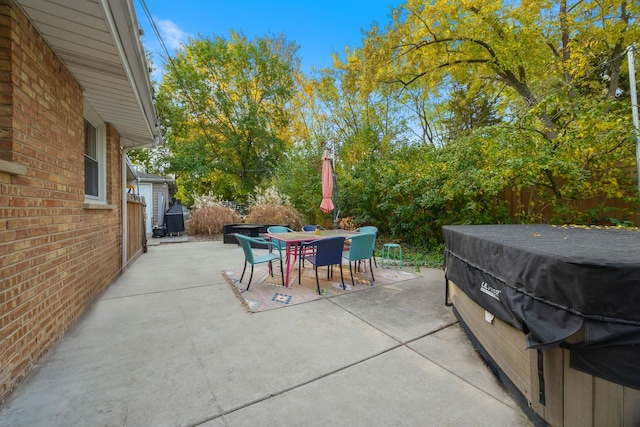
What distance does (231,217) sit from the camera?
11.3m

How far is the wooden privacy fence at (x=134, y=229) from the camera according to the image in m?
6.31

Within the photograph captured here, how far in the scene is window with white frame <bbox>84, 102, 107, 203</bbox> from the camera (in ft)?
13.6

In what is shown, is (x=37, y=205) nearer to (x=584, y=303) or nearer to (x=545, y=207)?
(x=584, y=303)

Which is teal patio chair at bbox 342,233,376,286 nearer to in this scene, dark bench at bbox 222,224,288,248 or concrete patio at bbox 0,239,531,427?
concrete patio at bbox 0,239,531,427

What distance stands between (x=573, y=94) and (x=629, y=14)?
75.5 inches

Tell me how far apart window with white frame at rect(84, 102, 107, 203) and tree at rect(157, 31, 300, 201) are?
11082 millimetres

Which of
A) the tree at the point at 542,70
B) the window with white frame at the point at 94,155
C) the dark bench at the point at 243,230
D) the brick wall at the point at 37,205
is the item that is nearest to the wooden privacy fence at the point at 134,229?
the window with white frame at the point at 94,155

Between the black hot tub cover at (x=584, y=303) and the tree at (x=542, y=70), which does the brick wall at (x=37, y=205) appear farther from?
the tree at (x=542, y=70)

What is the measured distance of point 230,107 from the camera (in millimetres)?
16594

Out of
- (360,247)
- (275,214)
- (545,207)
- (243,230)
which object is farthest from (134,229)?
(545,207)

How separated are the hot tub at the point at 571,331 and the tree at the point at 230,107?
16.0 meters

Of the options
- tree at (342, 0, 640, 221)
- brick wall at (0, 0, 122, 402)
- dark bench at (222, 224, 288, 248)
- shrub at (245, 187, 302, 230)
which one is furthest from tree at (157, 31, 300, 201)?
brick wall at (0, 0, 122, 402)

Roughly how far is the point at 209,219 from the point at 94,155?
6.73 meters

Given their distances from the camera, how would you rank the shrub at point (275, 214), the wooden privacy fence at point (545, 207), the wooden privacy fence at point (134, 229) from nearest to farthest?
the wooden privacy fence at point (545, 207), the wooden privacy fence at point (134, 229), the shrub at point (275, 214)
